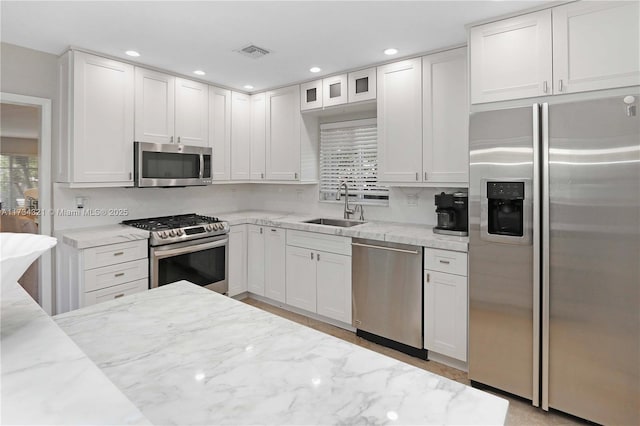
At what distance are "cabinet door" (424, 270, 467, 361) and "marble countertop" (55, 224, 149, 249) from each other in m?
2.43

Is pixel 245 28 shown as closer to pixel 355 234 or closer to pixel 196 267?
pixel 355 234

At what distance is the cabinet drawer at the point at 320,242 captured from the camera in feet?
10.6

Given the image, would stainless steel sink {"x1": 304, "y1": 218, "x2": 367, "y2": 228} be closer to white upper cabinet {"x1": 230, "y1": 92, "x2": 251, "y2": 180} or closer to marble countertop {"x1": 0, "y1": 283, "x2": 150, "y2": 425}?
white upper cabinet {"x1": 230, "y1": 92, "x2": 251, "y2": 180}

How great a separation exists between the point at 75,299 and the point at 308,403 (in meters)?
2.87

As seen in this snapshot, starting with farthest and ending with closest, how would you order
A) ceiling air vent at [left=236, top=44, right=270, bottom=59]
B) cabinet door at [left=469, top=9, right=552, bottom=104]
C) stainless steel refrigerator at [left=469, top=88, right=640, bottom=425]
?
ceiling air vent at [left=236, top=44, right=270, bottom=59] → cabinet door at [left=469, top=9, right=552, bottom=104] → stainless steel refrigerator at [left=469, top=88, right=640, bottom=425]

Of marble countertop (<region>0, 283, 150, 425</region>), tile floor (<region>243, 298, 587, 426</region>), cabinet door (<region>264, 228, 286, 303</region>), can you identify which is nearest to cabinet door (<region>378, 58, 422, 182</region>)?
cabinet door (<region>264, 228, 286, 303</region>)

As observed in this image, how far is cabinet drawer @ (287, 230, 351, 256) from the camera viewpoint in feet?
10.6

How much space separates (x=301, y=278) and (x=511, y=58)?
2.53m

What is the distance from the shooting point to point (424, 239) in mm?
2717

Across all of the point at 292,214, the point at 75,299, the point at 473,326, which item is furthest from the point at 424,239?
the point at 75,299

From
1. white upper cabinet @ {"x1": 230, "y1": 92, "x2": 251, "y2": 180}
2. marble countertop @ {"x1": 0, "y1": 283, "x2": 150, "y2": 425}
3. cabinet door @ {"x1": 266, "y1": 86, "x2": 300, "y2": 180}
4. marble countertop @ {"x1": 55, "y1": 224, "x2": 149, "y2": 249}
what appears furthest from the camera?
white upper cabinet @ {"x1": 230, "y1": 92, "x2": 251, "y2": 180}

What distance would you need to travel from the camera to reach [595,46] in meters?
2.07

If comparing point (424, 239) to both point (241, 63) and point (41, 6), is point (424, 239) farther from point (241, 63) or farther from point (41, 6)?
point (41, 6)

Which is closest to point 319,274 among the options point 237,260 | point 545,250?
point 237,260
